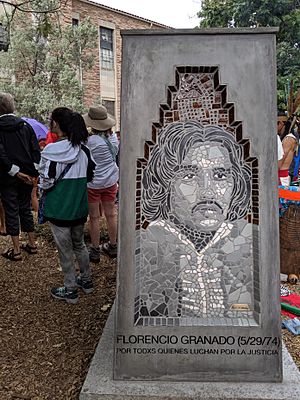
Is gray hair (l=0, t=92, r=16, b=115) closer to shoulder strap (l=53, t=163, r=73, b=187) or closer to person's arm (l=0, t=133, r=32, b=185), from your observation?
person's arm (l=0, t=133, r=32, b=185)

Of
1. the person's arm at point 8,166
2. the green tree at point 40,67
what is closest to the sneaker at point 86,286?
the person's arm at point 8,166

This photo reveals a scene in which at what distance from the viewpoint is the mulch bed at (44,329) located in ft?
9.91

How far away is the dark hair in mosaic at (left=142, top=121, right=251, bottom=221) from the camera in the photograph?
2.64 meters

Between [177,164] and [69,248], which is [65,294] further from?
[177,164]

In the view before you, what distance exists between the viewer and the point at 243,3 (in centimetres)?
1602

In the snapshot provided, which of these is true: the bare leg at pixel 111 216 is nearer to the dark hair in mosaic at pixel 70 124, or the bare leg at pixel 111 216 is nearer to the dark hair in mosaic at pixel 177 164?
the dark hair in mosaic at pixel 70 124

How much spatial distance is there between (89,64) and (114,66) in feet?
18.1

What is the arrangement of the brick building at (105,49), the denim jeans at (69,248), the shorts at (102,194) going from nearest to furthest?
the denim jeans at (69,248), the shorts at (102,194), the brick building at (105,49)

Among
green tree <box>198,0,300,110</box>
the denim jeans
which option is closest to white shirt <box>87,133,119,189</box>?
the denim jeans

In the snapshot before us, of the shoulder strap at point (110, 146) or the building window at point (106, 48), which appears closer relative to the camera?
the shoulder strap at point (110, 146)

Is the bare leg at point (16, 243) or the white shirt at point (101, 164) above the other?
the white shirt at point (101, 164)

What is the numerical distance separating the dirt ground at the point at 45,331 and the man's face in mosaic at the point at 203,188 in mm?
1324

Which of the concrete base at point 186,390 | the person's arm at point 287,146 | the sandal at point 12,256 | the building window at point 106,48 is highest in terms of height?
the building window at point 106,48

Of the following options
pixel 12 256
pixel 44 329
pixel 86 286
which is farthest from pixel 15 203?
pixel 44 329
